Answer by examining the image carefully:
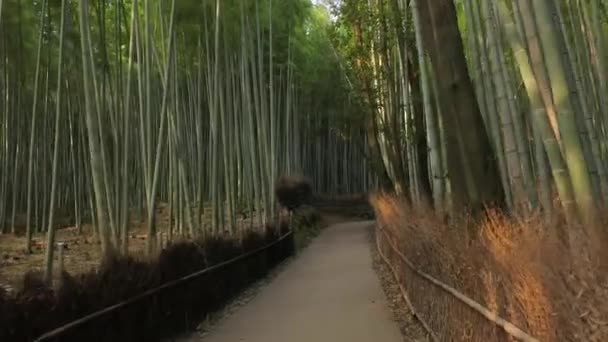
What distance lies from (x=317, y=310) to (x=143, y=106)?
11.0ft

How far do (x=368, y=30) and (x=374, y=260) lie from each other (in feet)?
16.8

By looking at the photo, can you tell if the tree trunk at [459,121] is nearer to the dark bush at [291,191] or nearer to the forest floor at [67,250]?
the forest floor at [67,250]

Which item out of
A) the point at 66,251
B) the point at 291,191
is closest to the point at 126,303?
the point at 66,251

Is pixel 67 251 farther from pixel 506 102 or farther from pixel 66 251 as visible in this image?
pixel 506 102

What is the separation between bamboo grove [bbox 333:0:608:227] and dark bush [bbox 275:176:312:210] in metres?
6.96

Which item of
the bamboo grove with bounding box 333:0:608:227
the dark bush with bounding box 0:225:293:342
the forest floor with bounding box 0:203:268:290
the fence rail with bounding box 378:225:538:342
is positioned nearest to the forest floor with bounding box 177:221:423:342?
the dark bush with bounding box 0:225:293:342

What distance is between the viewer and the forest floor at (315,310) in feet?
20.0

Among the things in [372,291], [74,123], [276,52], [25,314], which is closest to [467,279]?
[25,314]

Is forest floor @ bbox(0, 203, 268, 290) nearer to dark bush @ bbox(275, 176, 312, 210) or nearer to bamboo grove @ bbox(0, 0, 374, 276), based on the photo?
bamboo grove @ bbox(0, 0, 374, 276)

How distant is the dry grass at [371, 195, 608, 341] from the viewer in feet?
6.85

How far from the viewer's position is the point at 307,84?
925 inches

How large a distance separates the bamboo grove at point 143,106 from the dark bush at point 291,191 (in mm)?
2178

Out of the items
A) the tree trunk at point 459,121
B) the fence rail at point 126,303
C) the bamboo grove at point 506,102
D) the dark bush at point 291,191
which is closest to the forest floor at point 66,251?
the fence rail at point 126,303

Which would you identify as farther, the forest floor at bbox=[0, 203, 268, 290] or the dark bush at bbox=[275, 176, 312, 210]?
the dark bush at bbox=[275, 176, 312, 210]
